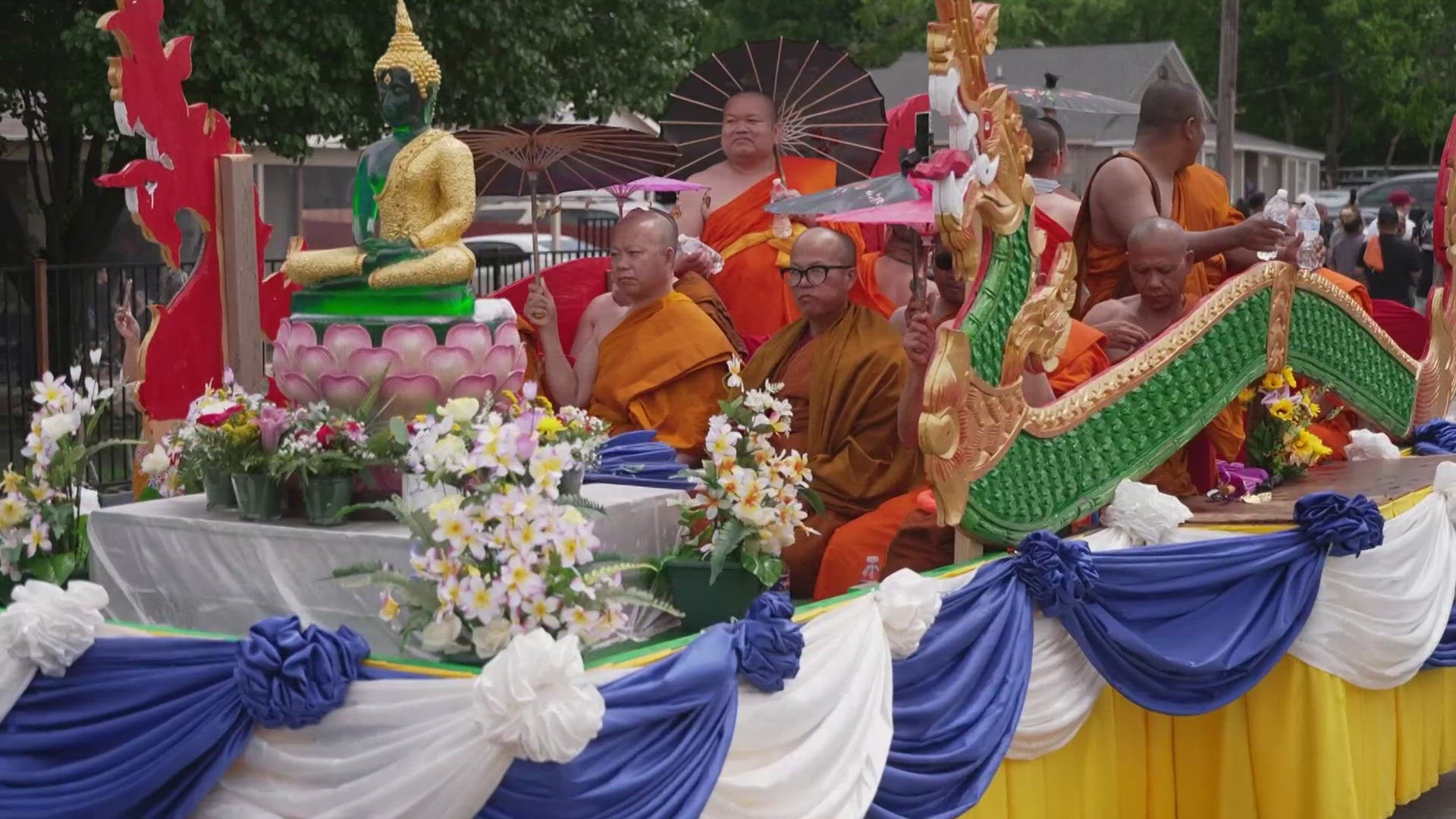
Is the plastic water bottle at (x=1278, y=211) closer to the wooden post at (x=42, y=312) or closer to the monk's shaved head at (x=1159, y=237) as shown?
the monk's shaved head at (x=1159, y=237)

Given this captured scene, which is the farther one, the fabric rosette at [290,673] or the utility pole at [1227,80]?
the utility pole at [1227,80]

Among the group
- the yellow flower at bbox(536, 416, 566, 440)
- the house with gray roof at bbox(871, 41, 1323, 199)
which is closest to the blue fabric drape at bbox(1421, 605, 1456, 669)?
the yellow flower at bbox(536, 416, 566, 440)

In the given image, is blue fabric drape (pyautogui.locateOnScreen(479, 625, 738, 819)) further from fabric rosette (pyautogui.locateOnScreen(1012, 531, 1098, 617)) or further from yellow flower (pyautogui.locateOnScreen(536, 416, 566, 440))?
fabric rosette (pyautogui.locateOnScreen(1012, 531, 1098, 617))

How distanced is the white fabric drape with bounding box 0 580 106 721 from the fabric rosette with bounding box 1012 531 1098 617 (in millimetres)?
2070

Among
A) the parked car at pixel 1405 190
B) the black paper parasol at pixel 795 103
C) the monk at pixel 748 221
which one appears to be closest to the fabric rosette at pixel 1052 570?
the monk at pixel 748 221

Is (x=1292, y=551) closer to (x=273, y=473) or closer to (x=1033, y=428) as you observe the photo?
(x=1033, y=428)

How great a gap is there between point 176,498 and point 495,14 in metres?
7.70

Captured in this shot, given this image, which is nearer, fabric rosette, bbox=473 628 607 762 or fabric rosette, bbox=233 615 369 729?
fabric rosette, bbox=473 628 607 762

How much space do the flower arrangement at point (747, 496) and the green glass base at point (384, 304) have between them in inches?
27.1

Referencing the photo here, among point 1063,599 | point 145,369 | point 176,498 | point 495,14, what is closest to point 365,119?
point 495,14

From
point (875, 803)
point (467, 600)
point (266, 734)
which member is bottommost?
point (875, 803)

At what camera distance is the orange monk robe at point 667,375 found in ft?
18.9

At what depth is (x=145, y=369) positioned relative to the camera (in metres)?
5.31

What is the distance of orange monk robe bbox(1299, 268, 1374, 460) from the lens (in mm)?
6789
